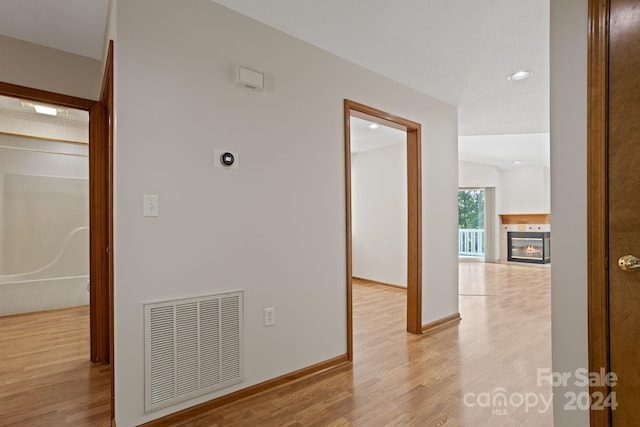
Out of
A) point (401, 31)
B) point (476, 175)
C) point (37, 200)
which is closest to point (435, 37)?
point (401, 31)

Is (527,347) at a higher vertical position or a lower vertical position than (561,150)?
lower

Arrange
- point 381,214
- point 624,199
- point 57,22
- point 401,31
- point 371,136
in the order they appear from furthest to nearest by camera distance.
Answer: point 381,214, point 371,136, point 401,31, point 57,22, point 624,199

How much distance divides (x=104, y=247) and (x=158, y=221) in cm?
128

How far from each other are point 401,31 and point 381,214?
3.90 meters

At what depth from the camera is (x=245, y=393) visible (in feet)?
6.98

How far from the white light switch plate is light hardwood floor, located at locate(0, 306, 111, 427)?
4.24ft

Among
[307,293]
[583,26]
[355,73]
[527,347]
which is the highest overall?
[355,73]

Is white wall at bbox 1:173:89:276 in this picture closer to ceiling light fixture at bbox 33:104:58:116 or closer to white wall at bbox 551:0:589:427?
ceiling light fixture at bbox 33:104:58:116

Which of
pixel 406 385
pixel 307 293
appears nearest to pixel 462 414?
pixel 406 385

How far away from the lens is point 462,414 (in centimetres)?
196

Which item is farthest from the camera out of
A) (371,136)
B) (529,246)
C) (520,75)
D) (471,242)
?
(471,242)


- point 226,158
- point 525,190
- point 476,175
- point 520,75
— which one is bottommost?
point 226,158

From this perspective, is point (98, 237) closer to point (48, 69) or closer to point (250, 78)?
point (48, 69)

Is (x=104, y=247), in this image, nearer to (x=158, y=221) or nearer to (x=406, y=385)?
(x=158, y=221)
